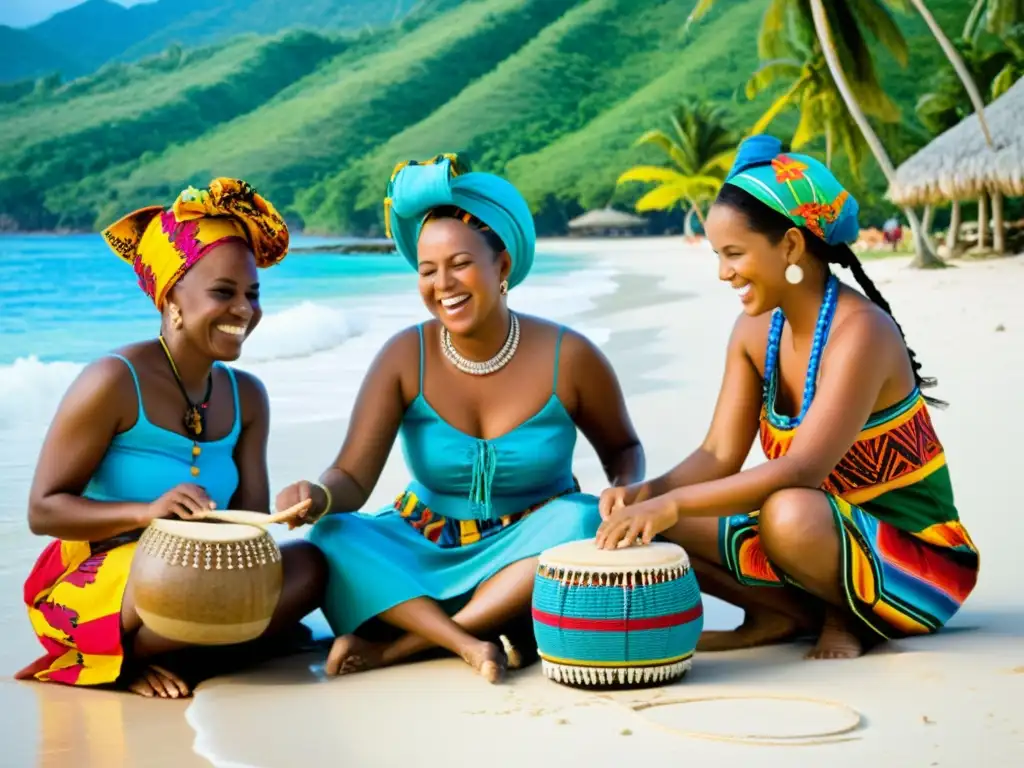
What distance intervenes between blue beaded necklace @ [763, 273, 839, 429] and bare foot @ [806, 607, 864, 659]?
513 mm

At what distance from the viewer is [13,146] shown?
276 feet

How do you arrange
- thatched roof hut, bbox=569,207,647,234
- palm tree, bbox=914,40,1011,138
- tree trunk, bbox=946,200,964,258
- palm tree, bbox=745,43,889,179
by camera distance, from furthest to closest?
1. thatched roof hut, bbox=569,207,647,234
2. palm tree, bbox=914,40,1011,138
3. palm tree, bbox=745,43,889,179
4. tree trunk, bbox=946,200,964,258

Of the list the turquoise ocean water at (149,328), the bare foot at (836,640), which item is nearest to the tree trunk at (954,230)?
the turquoise ocean water at (149,328)

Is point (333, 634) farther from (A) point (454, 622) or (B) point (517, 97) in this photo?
(B) point (517, 97)

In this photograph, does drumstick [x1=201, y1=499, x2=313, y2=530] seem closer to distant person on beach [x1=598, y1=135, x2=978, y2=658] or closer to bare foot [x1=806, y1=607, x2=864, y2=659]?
distant person on beach [x1=598, y1=135, x2=978, y2=658]

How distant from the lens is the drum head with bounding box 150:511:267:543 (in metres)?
3.59

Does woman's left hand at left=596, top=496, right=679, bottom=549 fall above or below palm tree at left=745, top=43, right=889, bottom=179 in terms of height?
below

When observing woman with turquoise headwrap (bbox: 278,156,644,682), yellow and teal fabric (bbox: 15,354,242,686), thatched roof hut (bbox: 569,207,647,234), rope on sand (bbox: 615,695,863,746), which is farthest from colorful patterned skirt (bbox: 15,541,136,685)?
thatched roof hut (bbox: 569,207,647,234)

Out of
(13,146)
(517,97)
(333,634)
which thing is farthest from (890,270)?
(517,97)

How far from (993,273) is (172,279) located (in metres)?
20.6

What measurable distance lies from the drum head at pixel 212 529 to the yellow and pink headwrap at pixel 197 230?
2.39 ft

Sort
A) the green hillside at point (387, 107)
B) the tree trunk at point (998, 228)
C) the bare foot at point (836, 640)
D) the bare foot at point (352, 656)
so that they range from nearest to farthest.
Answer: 1. the bare foot at point (836, 640)
2. the bare foot at point (352, 656)
3. the tree trunk at point (998, 228)
4. the green hillside at point (387, 107)

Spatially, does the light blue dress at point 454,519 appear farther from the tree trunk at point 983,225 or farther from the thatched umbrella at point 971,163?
the tree trunk at point 983,225

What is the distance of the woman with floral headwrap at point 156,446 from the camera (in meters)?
3.81
